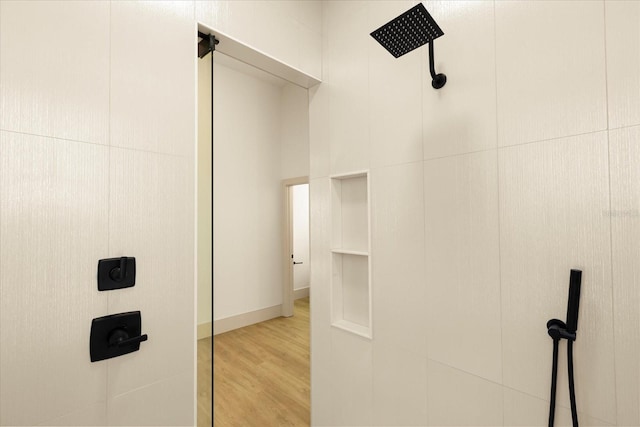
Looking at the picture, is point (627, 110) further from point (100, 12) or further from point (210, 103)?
point (100, 12)

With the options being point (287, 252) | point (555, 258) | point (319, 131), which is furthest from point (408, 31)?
point (287, 252)

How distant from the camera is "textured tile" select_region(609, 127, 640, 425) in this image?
2.72 ft

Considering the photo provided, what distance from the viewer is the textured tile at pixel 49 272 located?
0.80 m

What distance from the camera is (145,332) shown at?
103 centimetres

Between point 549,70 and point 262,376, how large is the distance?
280 cm

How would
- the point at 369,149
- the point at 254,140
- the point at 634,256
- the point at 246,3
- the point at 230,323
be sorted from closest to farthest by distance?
1. the point at 634,256
2. the point at 246,3
3. the point at 369,149
4. the point at 230,323
5. the point at 254,140

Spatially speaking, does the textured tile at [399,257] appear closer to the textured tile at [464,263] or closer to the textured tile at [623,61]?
the textured tile at [464,263]

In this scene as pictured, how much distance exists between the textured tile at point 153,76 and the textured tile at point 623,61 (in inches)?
55.8

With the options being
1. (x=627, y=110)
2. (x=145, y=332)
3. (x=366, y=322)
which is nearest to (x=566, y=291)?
(x=627, y=110)

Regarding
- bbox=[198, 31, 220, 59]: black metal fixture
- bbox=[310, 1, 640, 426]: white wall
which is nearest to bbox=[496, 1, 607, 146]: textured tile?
bbox=[310, 1, 640, 426]: white wall

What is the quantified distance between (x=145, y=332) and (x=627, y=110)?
169 cm

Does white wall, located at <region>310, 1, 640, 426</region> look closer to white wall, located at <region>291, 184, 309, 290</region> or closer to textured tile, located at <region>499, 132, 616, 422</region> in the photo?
textured tile, located at <region>499, 132, 616, 422</region>

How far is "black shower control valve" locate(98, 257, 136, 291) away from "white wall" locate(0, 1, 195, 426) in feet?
0.07

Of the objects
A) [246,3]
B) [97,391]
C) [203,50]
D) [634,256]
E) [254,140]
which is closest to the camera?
[634,256]
